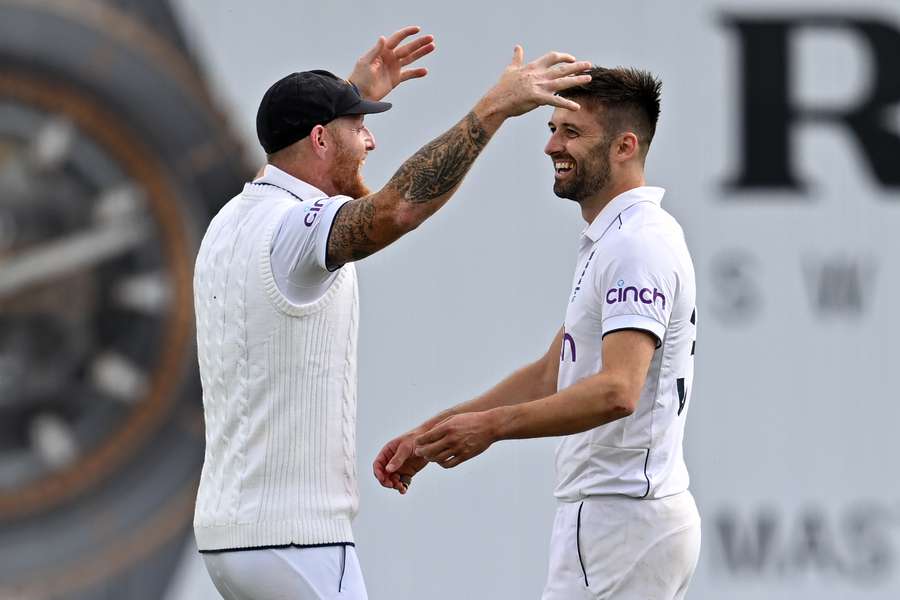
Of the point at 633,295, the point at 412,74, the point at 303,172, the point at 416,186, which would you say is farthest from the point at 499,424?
the point at 412,74

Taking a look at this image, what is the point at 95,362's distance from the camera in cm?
617

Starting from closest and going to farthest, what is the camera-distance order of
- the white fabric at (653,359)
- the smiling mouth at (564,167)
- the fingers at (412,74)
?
the white fabric at (653,359) < the smiling mouth at (564,167) < the fingers at (412,74)

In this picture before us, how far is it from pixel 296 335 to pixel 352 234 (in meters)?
0.28

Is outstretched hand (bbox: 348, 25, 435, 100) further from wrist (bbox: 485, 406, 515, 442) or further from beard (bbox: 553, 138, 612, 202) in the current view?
wrist (bbox: 485, 406, 515, 442)

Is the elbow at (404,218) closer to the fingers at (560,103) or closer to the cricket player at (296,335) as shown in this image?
the cricket player at (296,335)

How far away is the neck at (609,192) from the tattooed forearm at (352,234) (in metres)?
0.65

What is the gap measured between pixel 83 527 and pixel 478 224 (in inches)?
75.9

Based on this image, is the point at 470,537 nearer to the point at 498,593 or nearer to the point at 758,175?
the point at 498,593

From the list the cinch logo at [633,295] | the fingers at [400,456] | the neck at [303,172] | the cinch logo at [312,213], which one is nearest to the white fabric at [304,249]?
the cinch logo at [312,213]

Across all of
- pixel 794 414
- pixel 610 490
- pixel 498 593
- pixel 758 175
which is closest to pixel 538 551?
pixel 498 593

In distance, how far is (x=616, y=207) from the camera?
144 inches

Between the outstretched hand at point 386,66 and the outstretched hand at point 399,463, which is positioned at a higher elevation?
the outstretched hand at point 386,66

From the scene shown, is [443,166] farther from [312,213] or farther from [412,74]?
[412,74]

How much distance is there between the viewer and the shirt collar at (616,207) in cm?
364
